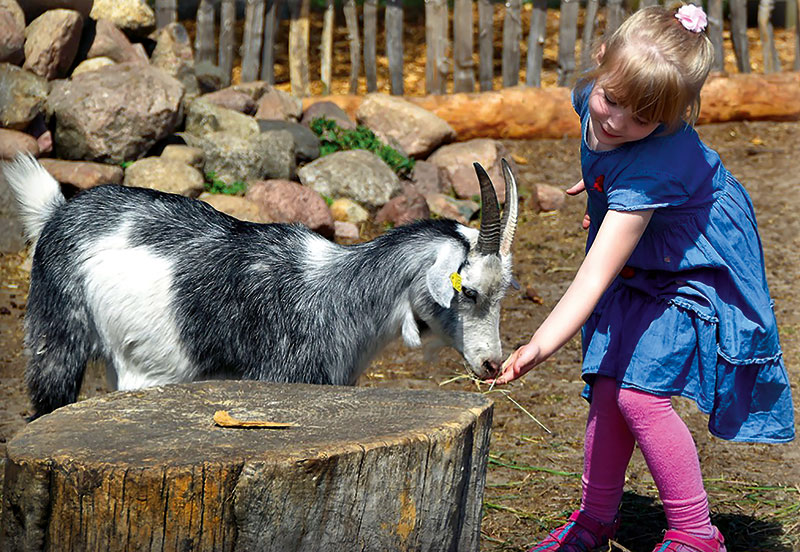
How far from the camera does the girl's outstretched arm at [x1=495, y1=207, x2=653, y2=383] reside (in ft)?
8.98

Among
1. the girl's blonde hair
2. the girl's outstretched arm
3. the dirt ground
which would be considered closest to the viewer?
the girl's blonde hair

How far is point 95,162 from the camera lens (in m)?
6.84

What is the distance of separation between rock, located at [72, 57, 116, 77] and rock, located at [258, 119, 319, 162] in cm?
120

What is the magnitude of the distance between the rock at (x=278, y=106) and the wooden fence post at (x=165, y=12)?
Answer: 1.02 meters

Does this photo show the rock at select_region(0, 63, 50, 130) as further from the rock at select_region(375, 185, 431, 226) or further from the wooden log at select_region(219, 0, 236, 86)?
the rock at select_region(375, 185, 431, 226)

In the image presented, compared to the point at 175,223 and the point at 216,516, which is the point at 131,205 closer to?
the point at 175,223

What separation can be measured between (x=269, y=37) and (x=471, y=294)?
→ 238 inches

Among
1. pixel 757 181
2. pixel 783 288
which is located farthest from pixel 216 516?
pixel 757 181

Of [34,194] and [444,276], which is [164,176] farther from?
[444,276]

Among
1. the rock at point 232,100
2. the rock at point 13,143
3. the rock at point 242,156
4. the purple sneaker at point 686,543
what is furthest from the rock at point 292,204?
the purple sneaker at point 686,543

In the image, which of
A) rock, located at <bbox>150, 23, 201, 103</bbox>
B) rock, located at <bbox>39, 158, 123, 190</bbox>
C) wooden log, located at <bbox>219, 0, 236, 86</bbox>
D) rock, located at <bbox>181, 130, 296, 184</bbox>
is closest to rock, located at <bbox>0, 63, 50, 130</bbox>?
rock, located at <bbox>39, 158, 123, 190</bbox>

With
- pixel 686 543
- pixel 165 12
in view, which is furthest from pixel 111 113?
pixel 686 543

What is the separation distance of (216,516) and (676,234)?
5.01 ft

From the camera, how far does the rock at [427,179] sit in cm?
792
